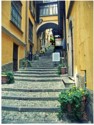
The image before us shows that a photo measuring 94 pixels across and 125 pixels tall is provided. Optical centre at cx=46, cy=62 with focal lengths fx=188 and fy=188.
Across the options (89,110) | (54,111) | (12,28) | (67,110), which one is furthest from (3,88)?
(12,28)

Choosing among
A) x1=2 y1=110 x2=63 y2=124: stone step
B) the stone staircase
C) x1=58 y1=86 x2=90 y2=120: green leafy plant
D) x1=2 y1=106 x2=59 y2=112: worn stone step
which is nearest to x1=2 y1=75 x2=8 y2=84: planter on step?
the stone staircase

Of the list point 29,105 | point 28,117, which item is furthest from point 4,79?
point 28,117

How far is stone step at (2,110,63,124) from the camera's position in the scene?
4.16m

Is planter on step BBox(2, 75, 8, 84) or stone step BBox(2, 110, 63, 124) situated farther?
planter on step BBox(2, 75, 8, 84)

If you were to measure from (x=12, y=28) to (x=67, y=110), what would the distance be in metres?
7.56

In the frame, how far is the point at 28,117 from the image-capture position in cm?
446

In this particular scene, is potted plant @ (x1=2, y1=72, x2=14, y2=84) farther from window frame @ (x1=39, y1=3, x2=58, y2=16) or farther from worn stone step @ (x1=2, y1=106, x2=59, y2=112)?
window frame @ (x1=39, y1=3, x2=58, y2=16)

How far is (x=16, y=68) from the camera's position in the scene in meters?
11.6

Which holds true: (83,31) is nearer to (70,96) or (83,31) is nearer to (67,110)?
(70,96)

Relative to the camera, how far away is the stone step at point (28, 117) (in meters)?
4.16

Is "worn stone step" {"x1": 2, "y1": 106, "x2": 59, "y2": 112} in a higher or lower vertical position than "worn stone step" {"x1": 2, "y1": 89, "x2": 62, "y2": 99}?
lower

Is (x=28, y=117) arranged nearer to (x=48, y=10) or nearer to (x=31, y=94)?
(x=31, y=94)

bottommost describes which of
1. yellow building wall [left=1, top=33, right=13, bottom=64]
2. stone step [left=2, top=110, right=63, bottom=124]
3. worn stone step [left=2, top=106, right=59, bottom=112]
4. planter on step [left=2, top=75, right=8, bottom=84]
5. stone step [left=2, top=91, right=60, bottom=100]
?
stone step [left=2, top=110, right=63, bottom=124]

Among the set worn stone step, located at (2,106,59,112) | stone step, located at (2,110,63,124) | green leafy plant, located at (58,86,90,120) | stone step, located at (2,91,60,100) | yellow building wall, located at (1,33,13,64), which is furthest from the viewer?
yellow building wall, located at (1,33,13,64)
